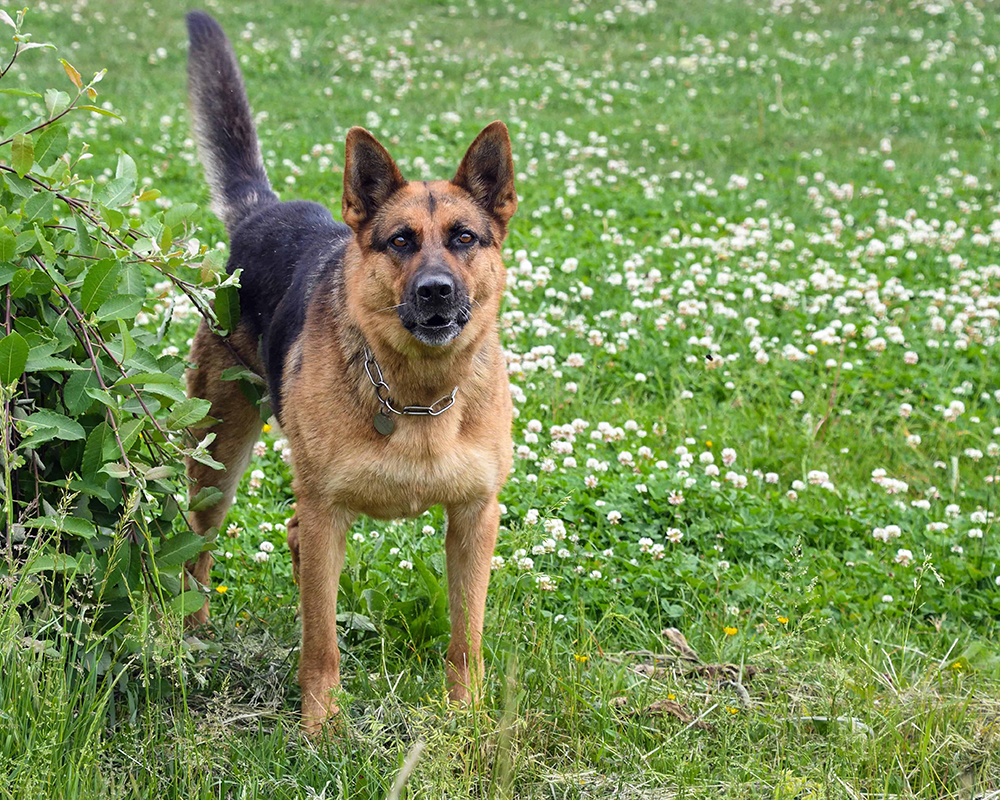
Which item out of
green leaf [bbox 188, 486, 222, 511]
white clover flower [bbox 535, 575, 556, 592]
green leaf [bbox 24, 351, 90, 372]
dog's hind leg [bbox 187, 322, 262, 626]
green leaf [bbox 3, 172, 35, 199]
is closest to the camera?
green leaf [bbox 24, 351, 90, 372]

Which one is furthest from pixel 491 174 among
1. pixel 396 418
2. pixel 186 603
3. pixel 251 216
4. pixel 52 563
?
pixel 52 563

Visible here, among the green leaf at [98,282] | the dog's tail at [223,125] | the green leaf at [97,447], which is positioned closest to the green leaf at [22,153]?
the green leaf at [98,282]

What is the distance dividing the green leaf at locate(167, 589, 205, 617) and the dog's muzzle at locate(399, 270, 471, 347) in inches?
46.3

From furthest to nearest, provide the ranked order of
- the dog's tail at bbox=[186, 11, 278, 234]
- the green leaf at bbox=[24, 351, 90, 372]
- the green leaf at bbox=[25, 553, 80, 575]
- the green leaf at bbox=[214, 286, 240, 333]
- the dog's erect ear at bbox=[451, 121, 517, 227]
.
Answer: the dog's tail at bbox=[186, 11, 278, 234] < the dog's erect ear at bbox=[451, 121, 517, 227] < the green leaf at bbox=[214, 286, 240, 333] < the green leaf at bbox=[24, 351, 90, 372] < the green leaf at bbox=[25, 553, 80, 575]

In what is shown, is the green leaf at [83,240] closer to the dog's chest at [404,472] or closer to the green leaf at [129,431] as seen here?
the green leaf at [129,431]

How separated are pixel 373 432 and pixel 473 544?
1.97 feet

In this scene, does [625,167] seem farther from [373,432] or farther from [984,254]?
[373,432]

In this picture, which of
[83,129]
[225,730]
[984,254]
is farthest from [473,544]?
[83,129]

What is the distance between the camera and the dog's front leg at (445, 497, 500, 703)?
150 inches

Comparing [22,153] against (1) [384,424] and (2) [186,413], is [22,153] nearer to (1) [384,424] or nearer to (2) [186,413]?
(2) [186,413]

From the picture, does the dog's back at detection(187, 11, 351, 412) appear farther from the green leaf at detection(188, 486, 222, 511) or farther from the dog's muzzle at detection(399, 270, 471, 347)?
the green leaf at detection(188, 486, 222, 511)

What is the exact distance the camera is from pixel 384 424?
11.9 feet

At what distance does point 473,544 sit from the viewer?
3861 millimetres

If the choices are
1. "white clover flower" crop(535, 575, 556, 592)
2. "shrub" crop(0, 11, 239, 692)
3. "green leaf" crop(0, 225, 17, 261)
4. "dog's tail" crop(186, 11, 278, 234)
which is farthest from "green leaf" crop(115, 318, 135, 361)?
"dog's tail" crop(186, 11, 278, 234)
